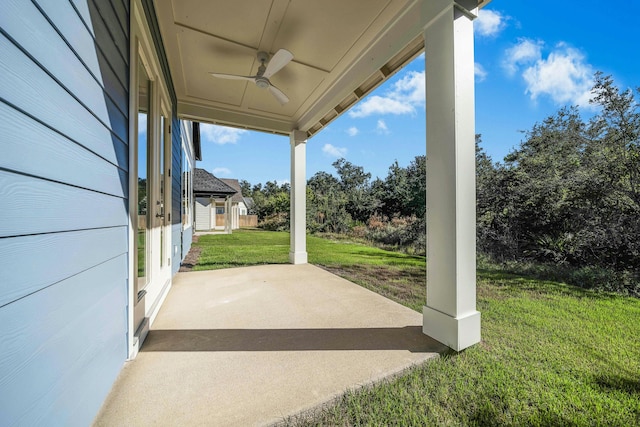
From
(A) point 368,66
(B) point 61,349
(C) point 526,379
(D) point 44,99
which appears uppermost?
(A) point 368,66

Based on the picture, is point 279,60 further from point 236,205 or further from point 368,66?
point 236,205

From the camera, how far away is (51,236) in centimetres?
88

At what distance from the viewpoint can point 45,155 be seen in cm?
85

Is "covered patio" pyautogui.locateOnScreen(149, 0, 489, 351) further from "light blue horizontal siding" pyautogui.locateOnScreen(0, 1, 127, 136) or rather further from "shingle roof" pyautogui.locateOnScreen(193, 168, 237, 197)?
"shingle roof" pyautogui.locateOnScreen(193, 168, 237, 197)

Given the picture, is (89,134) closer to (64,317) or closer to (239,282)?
(64,317)

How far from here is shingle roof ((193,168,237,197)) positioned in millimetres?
11836

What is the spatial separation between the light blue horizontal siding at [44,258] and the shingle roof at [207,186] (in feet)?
37.7

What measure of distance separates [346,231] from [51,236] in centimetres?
1230

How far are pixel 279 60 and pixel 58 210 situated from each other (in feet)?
8.26

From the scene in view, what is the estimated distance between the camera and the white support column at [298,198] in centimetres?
508

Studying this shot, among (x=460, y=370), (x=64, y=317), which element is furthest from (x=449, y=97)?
(x=64, y=317)

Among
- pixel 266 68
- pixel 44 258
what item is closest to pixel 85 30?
pixel 44 258

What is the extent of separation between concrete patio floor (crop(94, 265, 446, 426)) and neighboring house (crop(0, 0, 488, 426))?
19 cm

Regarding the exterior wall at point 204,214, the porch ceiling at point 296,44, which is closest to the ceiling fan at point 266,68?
the porch ceiling at point 296,44
